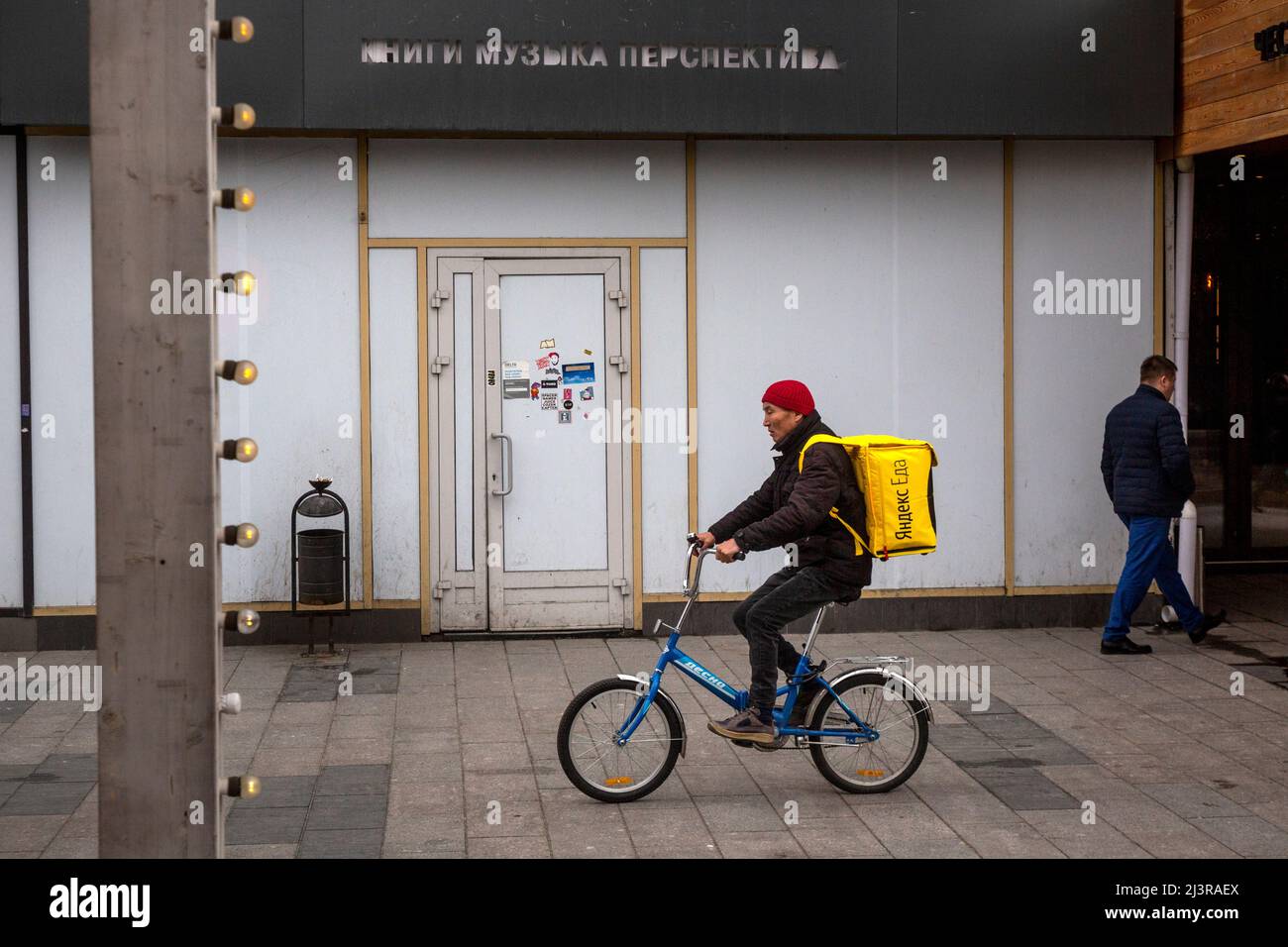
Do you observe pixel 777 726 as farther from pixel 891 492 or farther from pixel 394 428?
pixel 394 428

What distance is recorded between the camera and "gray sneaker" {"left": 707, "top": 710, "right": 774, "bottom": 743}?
23.2 ft

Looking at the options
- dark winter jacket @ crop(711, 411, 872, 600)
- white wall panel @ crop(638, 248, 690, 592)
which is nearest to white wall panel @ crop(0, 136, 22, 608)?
white wall panel @ crop(638, 248, 690, 592)

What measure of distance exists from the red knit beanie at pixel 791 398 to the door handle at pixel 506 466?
3998 mm

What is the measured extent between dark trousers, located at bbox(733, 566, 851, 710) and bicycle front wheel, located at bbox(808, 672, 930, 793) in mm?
288

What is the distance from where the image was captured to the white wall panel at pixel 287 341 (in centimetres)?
1068

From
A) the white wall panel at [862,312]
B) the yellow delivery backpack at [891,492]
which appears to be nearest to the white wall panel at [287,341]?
the white wall panel at [862,312]

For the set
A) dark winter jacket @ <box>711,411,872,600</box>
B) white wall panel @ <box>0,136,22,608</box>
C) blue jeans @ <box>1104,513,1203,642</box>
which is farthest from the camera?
white wall panel @ <box>0,136,22,608</box>

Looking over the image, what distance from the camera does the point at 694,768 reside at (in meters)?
7.80

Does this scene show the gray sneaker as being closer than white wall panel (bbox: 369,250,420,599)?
Yes

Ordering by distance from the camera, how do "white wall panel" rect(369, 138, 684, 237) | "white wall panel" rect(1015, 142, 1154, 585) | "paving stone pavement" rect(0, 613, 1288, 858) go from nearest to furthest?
1. "paving stone pavement" rect(0, 613, 1288, 858)
2. "white wall panel" rect(369, 138, 684, 237)
3. "white wall panel" rect(1015, 142, 1154, 585)

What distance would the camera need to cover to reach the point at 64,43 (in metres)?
9.95

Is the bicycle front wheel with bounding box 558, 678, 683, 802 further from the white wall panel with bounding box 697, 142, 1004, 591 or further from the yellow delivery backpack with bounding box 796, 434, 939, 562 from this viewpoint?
the white wall panel with bounding box 697, 142, 1004, 591

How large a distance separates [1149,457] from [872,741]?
406 cm

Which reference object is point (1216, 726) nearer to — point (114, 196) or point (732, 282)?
point (732, 282)
